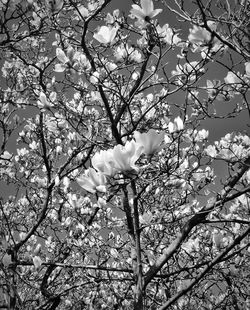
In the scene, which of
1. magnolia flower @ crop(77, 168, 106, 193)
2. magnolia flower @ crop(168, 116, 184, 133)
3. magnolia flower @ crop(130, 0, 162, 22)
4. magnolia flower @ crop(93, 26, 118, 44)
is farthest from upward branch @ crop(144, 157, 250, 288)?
magnolia flower @ crop(93, 26, 118, 44)

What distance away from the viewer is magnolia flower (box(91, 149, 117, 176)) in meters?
1.46

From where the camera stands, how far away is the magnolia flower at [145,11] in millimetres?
2004

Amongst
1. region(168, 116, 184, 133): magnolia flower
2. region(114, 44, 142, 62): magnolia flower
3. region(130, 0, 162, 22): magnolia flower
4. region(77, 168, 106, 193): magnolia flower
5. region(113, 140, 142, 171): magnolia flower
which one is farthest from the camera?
region(114, 44, 142, 62): magnolia flower

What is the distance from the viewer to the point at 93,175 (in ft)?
5.20

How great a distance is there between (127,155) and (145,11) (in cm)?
102

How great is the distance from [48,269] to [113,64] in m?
2.91

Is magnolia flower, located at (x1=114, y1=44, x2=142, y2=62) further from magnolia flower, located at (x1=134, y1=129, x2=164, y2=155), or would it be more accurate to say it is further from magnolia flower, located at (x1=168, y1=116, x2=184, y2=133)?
magnolia flower, located at (x1=134, y1=129, x2=164, y2=155)

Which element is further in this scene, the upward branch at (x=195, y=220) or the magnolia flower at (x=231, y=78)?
the upward branch at (x=195, y=220)

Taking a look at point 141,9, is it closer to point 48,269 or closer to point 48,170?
point 48,170

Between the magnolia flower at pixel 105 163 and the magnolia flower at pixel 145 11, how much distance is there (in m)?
0.98

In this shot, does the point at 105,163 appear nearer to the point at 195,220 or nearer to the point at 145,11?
the point at 145,11

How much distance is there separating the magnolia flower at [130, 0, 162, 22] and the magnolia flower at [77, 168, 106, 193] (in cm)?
101

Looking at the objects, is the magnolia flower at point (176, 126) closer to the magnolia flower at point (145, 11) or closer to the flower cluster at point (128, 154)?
the magnolia flower at point (145, 11)

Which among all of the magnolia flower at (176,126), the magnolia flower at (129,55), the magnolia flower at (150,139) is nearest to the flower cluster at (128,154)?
the magnolia flower at (150,139)
